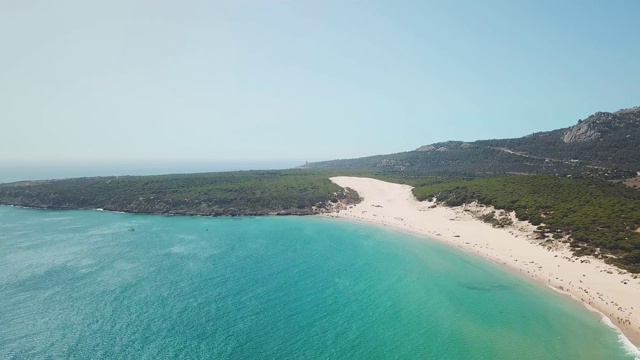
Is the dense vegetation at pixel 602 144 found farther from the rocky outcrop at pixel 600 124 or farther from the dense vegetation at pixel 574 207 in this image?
the dense vegetation at pixel 574 207

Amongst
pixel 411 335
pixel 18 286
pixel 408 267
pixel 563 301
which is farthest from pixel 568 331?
pixel 18 286

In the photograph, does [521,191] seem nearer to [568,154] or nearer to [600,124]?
[568,154]

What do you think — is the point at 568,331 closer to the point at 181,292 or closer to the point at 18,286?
the point at 181,292

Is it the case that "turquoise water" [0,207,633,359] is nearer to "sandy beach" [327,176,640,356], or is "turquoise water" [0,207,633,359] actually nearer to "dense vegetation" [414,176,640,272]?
"sandy beach" [327,176,640,356]

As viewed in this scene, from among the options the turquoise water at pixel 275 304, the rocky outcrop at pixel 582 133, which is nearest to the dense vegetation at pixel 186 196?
the turquoise water at pixel 275 304

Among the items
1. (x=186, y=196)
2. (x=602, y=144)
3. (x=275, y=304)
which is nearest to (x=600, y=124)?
(x=602, y=144)

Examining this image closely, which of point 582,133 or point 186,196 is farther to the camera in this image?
point 582,133
